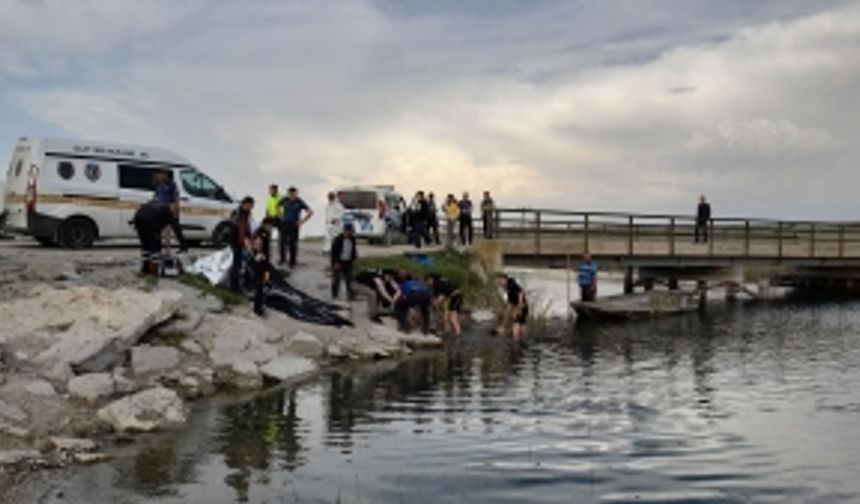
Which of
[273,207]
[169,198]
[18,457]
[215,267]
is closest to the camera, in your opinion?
[18,457]

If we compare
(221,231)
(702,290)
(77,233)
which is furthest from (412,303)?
(702,290)

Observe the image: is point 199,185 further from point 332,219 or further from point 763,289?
point 763,289

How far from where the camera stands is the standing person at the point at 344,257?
856 inches

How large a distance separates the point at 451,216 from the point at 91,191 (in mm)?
13142

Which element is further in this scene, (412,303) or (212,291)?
(412,303)

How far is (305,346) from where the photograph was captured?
1773 cm

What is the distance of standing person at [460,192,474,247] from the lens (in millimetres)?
32375

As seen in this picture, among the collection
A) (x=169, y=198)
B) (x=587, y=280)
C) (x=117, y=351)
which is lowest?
(x=117, y=351)

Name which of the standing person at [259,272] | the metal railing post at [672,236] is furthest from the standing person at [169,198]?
the metal railing post at [672,236]

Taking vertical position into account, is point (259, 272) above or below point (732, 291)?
above

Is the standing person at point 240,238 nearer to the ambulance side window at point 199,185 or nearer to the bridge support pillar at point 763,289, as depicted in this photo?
the ambulance side window at point 199,185

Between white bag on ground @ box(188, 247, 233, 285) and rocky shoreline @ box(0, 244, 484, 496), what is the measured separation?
1206 millimetres

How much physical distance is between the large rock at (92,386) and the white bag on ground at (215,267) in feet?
24.6

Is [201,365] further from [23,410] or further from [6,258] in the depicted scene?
[6,258]
